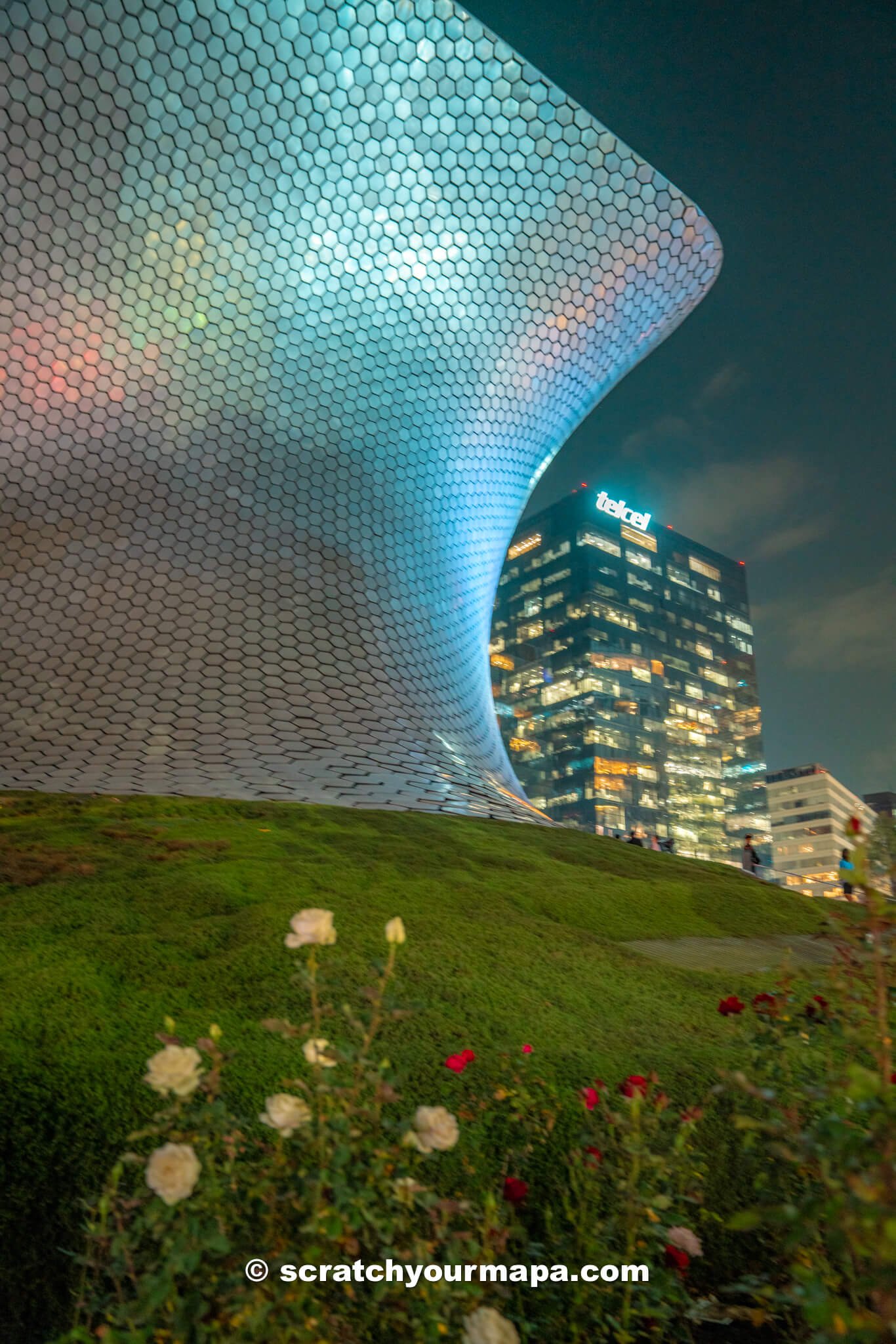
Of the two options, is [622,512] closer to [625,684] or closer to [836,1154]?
[625,684]

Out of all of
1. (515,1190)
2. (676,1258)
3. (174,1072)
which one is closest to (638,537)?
(676,1258)

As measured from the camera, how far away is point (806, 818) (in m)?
92.6

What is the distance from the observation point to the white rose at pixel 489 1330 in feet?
3.94

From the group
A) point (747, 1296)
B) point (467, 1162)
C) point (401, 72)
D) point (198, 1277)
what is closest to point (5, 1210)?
point (198, 1277)

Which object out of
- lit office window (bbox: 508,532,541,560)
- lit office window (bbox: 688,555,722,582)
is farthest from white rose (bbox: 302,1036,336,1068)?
lit office window (bbox: 688,555,722,582)

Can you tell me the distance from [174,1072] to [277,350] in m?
14.3

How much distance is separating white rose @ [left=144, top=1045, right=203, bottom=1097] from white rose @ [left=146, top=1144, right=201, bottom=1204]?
88 mm

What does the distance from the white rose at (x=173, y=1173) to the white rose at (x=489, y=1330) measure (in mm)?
468

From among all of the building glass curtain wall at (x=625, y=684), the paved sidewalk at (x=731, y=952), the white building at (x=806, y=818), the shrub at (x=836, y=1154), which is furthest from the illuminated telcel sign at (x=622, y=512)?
the shrub at (x=836, y=1154)

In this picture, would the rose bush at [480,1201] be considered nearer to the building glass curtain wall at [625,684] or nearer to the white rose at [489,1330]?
the white rose at [489,1330]

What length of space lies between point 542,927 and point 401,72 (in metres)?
12.9

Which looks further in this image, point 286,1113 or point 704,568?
point 704,568

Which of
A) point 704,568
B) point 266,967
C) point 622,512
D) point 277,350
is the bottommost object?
point 266,967

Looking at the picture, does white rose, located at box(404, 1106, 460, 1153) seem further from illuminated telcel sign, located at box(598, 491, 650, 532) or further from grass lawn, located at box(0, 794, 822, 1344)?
illuminated telcel sign, located at box(598, 491, 650, 532)
